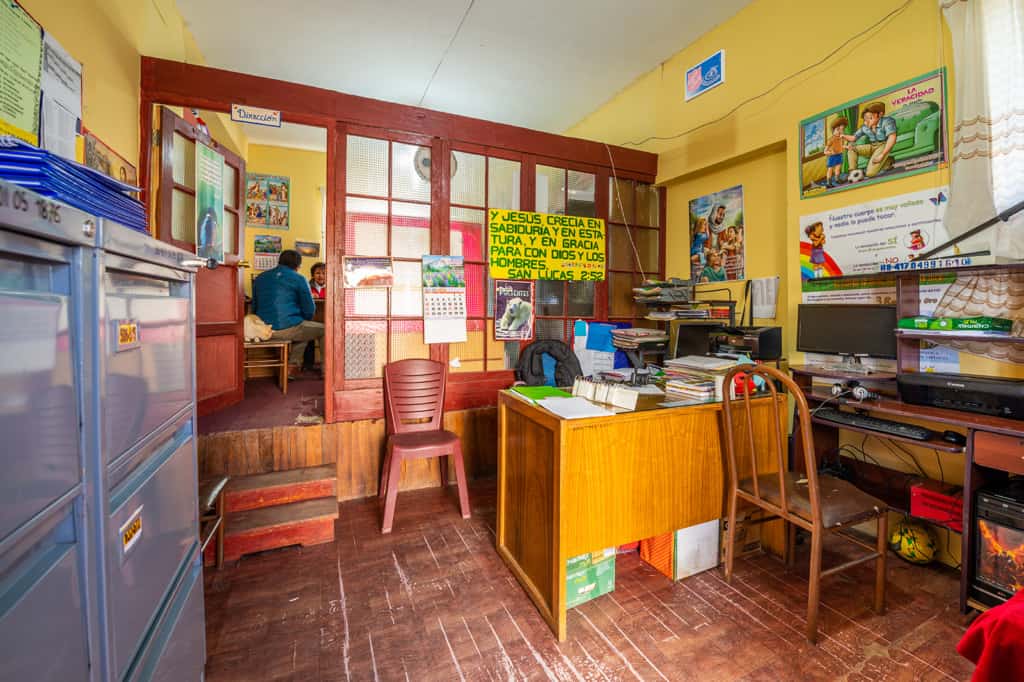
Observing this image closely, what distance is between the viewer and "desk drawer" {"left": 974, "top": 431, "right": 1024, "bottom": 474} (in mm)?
1594

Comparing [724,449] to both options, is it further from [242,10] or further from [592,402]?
[242,10]

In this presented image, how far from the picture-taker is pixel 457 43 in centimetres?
338

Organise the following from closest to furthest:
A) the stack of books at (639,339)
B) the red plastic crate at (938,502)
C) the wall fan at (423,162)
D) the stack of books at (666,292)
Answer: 1. the red plastic crate at (938,502)
2. the wall fan at (423,162)
3. the stack of books at (639,339)
4. the stack of books at (666,292)

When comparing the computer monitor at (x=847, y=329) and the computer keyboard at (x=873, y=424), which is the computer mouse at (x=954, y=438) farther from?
the computer monitor at (x=847, y=329)

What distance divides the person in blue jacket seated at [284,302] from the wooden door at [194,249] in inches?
21.2

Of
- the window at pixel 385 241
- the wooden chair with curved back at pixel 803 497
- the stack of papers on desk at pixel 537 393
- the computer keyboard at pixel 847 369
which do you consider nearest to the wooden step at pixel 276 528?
the window at pixel 385 241

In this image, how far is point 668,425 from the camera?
6.29 feet

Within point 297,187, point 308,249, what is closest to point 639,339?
point 308,249

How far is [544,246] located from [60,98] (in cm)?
264

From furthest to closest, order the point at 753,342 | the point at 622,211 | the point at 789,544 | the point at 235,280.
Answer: the point at 622,211 → the point at 235,280 → the point at 753,342 → the point at 789,544

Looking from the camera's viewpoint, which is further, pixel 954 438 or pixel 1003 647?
pixel 954 438

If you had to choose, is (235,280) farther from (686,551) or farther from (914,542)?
(914,542)

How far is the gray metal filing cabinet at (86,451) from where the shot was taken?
0.58 metres

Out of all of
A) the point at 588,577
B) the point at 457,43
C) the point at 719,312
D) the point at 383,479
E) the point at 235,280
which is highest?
the point at 457,43
